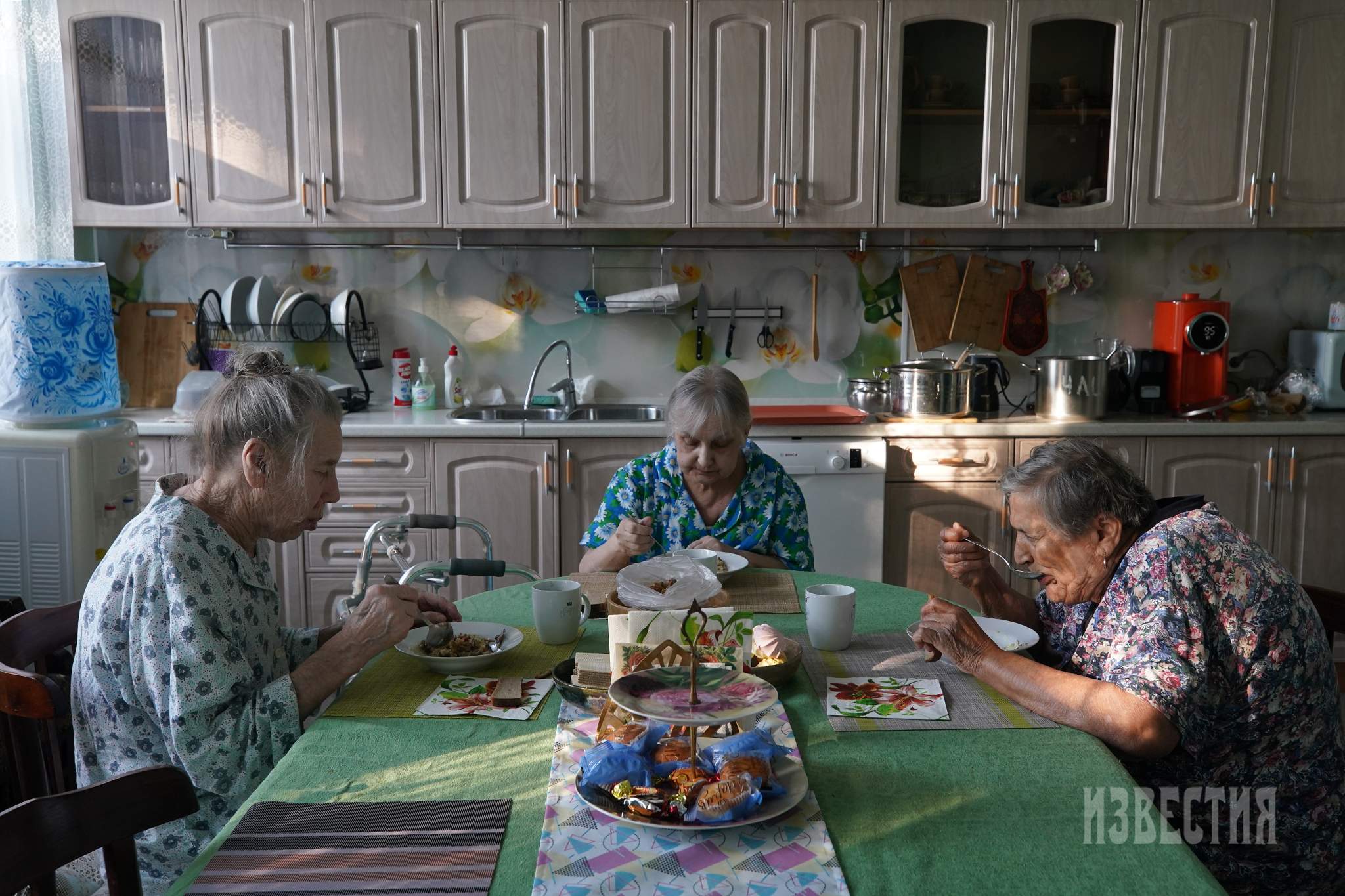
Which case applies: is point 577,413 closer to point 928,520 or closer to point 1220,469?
point 928,520

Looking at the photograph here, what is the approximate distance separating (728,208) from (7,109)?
2.30 metres

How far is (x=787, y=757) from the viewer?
1304mm

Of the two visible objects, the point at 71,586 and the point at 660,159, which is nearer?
the point at 71,586

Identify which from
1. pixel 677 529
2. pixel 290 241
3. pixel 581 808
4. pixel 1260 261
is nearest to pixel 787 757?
pixel 581 808

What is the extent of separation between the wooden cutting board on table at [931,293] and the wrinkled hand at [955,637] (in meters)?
2.57

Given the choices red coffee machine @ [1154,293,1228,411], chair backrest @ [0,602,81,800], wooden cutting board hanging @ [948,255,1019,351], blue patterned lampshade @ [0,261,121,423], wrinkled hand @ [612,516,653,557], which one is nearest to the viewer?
chair backrest @ [0,602,81,800]

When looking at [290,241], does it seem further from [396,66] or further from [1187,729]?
[1187,729]

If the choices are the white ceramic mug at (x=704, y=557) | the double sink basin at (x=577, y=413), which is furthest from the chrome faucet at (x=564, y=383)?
the white ceramic mug at (x=704, y=557)

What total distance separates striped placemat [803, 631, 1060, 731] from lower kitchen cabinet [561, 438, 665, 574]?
6.05 ft

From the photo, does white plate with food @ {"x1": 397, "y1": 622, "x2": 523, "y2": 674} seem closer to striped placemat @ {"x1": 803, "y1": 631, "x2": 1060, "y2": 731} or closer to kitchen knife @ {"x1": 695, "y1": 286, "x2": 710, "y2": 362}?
striped placemat @ {"x1": 803, "y1": 631, "x2": 1060, "y2": 731}

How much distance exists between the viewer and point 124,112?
3.69m

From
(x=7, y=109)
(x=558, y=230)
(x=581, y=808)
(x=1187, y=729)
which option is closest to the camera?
(x=581, y=808)

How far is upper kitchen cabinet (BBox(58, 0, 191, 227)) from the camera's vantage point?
3639mm

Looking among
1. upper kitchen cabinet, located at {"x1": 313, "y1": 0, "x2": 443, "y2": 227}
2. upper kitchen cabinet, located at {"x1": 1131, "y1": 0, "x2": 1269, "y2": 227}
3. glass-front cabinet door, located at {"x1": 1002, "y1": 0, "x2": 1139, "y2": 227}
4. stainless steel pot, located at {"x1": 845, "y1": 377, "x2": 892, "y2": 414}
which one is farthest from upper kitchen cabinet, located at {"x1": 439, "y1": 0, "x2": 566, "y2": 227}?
upper kitchen cabinet, located at {"x1": 1131, "y1": 0, "x2": 1269, "y2": 227}
